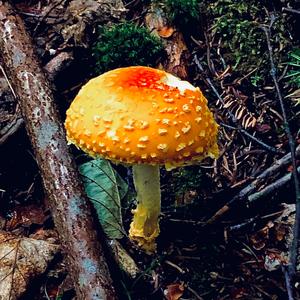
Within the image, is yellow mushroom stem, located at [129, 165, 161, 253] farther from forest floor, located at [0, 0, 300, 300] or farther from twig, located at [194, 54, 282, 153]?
twig, located at [194, 54, 282, 153]

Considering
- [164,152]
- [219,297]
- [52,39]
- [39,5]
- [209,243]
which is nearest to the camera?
[164,152]

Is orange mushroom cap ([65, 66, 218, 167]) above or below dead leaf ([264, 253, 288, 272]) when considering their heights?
above

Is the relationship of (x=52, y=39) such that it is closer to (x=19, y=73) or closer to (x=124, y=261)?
(x=19, y=73)

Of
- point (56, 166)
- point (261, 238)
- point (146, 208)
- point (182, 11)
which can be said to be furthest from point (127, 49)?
point (261, 238)

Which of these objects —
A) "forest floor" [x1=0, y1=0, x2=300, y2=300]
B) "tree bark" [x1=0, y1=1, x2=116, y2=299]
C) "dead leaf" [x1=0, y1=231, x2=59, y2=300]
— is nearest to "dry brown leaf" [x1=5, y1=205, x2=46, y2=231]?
"forest floor" [x1=0, y1=0, x2=300, y2=300]

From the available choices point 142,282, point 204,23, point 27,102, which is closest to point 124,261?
point 142,282

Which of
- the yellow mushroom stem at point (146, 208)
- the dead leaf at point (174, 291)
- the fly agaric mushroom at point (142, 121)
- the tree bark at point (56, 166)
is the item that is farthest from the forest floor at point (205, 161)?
the fly agaric mushroom at point (142, 121)
